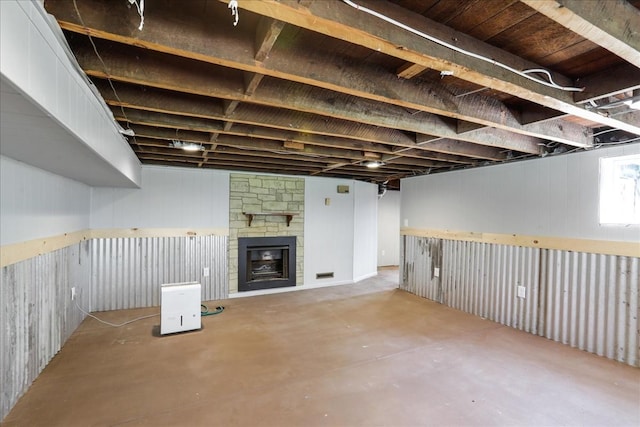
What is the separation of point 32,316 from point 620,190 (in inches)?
226

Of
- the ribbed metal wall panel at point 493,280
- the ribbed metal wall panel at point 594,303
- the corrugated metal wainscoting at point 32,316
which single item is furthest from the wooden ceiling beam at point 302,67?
the ribbed metal wall panel at point 493,280

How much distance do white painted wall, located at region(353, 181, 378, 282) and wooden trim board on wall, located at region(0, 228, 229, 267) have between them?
2.72m

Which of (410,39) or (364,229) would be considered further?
(364,229)

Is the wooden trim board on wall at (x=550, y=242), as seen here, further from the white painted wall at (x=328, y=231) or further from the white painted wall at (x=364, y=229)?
the white painted wall at (x=328, y=231)

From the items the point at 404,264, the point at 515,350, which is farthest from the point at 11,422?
the point at 404,264

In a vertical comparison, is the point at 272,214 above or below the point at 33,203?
below

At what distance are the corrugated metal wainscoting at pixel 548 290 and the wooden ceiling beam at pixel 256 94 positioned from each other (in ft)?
6.75

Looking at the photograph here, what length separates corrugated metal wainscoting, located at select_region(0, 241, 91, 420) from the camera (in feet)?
6.97

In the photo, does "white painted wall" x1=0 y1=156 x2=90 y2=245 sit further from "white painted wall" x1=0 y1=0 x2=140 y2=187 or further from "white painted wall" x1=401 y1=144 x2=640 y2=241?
"white painted wall" x1=401 y1=144 x2=640 y2=241

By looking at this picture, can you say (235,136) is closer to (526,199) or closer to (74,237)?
(74,237)

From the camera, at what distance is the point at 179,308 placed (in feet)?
11.7

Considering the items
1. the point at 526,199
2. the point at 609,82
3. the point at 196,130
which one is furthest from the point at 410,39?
the point at 526,199

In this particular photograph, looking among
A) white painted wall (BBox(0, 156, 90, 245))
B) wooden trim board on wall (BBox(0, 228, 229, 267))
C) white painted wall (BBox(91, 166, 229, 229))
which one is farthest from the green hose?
white painted wall (BBox(0, 156, 90, 245))

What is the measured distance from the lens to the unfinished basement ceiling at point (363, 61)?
3.76 feet
